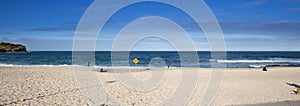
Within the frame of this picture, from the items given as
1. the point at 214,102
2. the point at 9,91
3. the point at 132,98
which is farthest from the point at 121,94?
the point at 9,91

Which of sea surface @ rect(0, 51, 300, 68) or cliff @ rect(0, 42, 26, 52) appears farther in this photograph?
cliff @ rect(0, 42, 26, 52)

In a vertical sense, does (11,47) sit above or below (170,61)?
above

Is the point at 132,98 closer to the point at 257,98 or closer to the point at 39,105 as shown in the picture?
the point at 39,105

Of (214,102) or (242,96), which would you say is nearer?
(214,102)

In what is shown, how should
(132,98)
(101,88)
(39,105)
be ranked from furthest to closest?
(101,88) < (132,98) < (39,105)

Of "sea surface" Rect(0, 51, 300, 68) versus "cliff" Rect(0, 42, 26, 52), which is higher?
"cliff" Rect(0, 42, 26, 52)

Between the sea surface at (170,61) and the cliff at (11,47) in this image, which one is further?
the cliff at (11,47)

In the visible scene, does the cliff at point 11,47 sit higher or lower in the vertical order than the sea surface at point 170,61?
higher

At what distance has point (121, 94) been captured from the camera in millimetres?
9781

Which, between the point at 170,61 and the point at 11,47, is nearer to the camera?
the point at 170,61

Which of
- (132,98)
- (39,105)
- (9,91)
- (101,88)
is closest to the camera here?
(39,105)

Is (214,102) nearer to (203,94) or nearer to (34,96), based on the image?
→ (203,94)

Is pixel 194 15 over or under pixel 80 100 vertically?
over

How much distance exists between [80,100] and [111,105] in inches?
48.0
